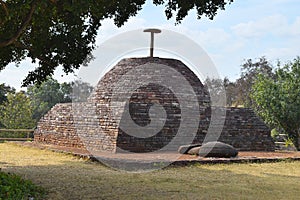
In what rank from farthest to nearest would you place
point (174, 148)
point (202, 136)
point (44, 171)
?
point (202, 136) → point (174, 148) → point (44, 171)

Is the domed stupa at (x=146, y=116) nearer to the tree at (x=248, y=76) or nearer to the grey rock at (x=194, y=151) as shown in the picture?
the grey rock at (x=194, y=151)

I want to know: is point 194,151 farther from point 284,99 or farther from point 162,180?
point 284,99

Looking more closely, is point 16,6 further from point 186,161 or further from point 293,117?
point 293,117

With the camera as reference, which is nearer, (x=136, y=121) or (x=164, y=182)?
(x=164, y=182)

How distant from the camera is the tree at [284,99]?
21.0m

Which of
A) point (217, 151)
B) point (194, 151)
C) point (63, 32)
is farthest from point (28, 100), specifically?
point (63, 32)

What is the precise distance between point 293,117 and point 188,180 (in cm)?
1385

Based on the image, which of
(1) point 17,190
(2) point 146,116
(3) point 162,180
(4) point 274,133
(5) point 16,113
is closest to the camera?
(1) point 17,190

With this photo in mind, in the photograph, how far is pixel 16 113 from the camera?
99.0 ft

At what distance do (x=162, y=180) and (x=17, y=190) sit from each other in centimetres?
356

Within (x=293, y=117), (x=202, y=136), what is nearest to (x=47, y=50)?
(x=202, y=136)

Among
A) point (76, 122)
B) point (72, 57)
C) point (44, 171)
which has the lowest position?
point (44, 171)

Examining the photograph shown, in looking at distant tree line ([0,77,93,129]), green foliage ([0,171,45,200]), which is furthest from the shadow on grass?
distant tree line ([0,77,93,129])

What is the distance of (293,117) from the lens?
20859 mm
